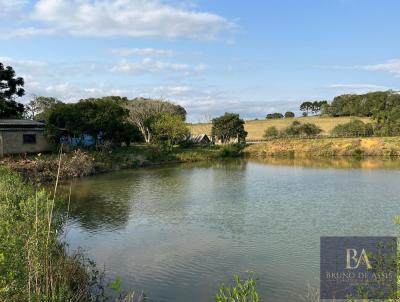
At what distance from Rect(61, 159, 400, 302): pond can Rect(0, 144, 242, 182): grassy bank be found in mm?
4213

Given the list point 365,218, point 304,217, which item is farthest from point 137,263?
point 365,218

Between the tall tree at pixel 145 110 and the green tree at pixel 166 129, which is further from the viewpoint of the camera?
the tall tree at pixel 145 110

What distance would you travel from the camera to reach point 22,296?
748 cm

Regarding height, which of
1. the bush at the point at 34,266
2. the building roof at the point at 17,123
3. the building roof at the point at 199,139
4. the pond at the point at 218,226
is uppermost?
the building roof at the point at 17,123

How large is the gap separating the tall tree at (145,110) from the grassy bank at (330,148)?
15.7 m

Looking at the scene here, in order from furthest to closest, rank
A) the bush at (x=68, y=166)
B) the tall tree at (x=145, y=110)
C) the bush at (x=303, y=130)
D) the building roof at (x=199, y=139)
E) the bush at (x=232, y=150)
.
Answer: the bush at (x=303, y=130) < the building roof at (x=199, y=139) < the tall tree at (x=145, y=110) < the bush at (x=232, y=150) < the bush at (x=68, y=166)

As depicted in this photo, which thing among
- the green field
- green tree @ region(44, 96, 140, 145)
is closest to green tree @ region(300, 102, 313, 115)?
the green field

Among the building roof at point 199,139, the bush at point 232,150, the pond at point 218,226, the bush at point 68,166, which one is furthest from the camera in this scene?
the building roof at point 199,139

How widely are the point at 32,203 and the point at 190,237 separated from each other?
26.7 ft

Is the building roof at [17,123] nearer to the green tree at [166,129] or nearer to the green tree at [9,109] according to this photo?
the green tree at [9,109]

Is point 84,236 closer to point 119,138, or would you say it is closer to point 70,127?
point 70,127

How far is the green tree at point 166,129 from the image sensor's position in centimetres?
6356

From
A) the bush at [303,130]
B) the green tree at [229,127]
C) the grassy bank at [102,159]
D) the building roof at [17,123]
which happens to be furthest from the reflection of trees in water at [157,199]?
the bush at [303,130]

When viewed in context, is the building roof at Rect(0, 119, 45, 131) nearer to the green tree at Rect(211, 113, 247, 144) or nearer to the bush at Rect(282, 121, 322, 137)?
the green tree at Rect(211, 113, 247, 144)
